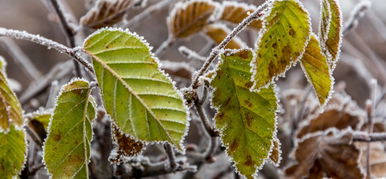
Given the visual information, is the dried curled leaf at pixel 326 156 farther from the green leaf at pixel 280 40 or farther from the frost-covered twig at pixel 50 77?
the frost-covered twig at pixel 50 77

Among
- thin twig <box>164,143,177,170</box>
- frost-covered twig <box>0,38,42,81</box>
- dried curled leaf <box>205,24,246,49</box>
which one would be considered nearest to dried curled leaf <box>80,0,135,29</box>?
dried curled leaf <box>205,24,246,49</box>

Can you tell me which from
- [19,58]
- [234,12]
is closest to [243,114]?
[234,12]

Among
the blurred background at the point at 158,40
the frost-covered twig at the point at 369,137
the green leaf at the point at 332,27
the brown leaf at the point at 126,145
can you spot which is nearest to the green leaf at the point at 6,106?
the brown leaf at the point at 126,145

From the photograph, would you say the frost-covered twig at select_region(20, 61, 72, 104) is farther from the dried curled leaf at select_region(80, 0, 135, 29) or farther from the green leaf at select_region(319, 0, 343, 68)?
the green leaf at select_region(319, 0, 343, 68)

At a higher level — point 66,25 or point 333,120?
point 66,25

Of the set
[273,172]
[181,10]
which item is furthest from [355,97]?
[181,10]

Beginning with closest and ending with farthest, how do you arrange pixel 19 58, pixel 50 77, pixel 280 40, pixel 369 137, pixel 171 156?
pixel 280 40 < pixel 171 156 < pixel 369 137 < pixel 50 77 < pixel 19 58

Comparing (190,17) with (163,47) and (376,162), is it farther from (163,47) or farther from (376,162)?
(376,162)
